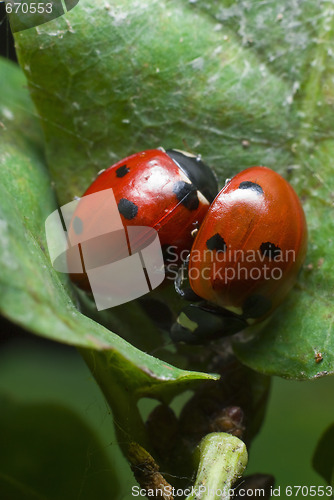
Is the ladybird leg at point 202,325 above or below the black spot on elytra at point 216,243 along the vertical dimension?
below

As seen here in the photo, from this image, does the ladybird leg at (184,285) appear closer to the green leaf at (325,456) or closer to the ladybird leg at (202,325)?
the ladybird leg at (202,325)

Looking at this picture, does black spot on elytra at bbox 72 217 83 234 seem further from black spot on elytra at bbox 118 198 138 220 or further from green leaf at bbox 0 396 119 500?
green leaf at bbox 0 396 119 500

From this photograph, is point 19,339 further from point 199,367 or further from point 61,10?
point 61,10

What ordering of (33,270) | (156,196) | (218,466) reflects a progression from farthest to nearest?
(156,196) < (218,466) < (33,270)

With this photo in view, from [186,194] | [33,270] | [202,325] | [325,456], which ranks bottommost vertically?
[325,456]

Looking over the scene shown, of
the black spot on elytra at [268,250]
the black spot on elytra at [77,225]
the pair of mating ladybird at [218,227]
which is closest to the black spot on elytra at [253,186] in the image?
the pair of mating ladybird at [218,227]

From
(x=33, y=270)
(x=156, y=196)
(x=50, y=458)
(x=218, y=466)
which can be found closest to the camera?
(x=33, y=270)

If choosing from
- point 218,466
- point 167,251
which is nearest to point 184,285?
point 167,251

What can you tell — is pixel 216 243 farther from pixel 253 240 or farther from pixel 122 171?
pixel 122 171
